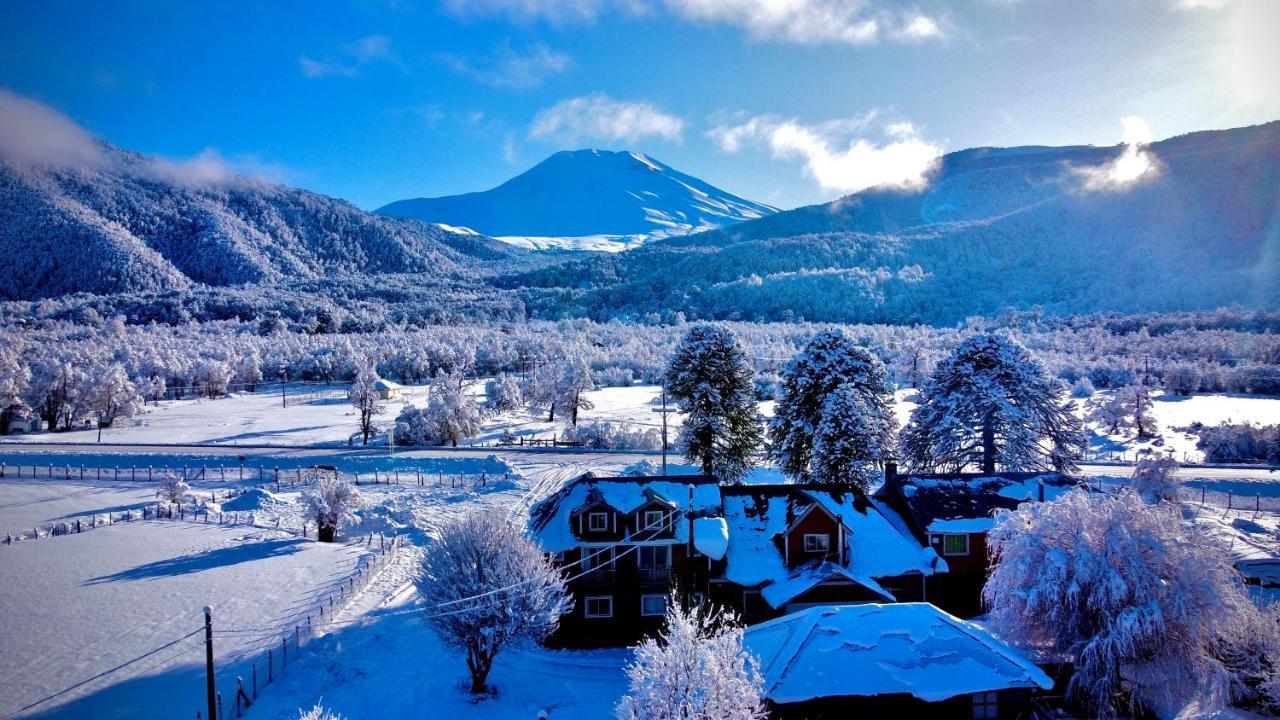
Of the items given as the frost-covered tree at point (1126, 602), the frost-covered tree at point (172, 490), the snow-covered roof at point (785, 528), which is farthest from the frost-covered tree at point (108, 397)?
the frost-covered tree at point (1126, 602)

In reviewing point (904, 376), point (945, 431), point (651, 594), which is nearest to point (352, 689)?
point (651, 594)

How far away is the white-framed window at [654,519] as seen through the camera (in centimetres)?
2455

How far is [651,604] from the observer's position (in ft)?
80.9

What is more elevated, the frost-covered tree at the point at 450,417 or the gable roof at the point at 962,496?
the frost-covered tree at the point at 450,417

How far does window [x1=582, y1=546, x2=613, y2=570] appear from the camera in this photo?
2428cm

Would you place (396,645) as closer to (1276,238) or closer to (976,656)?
(976,656)

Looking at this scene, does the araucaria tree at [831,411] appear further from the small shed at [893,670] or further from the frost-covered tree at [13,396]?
the frost-covered tree at [13,396]

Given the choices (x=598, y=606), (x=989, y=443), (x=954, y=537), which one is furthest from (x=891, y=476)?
(x=598, y=606)

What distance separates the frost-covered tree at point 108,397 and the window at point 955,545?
249ft

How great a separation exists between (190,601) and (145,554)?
8095 millimetres

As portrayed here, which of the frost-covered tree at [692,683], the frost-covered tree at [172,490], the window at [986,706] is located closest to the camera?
the frost-covered tree at [692,683]

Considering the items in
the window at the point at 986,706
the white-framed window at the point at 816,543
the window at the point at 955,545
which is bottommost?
the window at the point at 986,706

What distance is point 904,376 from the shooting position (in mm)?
96125

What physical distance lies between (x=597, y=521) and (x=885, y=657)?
10.4 m
